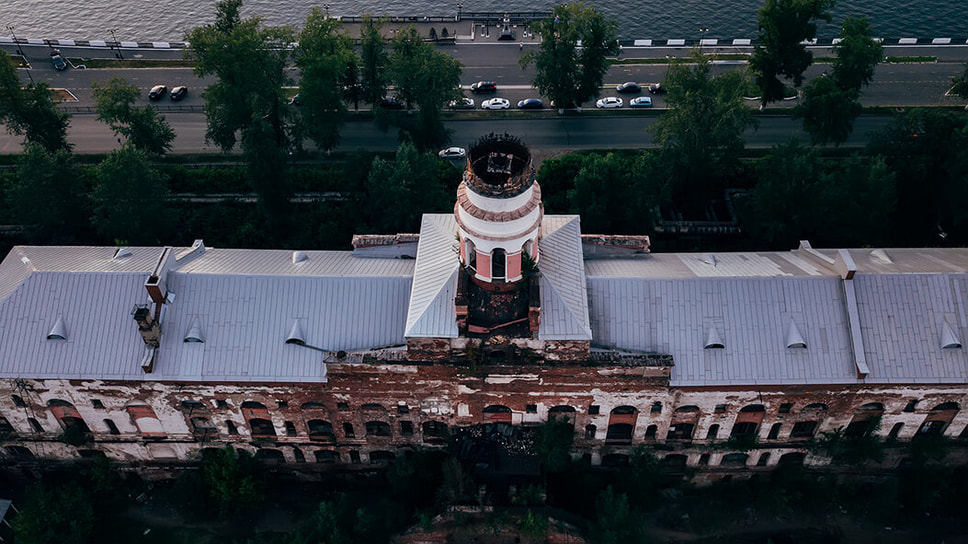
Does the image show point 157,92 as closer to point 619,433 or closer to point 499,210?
point 499,210

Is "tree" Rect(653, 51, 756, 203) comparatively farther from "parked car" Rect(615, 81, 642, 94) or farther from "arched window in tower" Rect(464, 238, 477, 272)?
"arched window in tower" Rect(464, 238, 477, 272)

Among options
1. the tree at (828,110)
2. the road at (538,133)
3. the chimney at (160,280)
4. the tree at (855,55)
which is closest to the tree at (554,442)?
the chimney at (160,280)

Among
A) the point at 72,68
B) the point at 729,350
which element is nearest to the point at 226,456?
the point at 729,350

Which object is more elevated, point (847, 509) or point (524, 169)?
point (524, 169)

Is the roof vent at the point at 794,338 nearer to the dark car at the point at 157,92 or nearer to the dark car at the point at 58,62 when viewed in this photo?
the dark car at the point at 157,92

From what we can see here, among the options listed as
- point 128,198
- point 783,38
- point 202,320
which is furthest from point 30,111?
point 783,38

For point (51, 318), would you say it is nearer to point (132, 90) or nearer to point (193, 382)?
point (193, 382)

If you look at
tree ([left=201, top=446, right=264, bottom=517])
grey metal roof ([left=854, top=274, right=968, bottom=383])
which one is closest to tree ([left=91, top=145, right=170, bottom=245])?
tree ([left=201, top=446, right=264, bottom=517])
